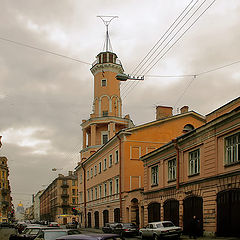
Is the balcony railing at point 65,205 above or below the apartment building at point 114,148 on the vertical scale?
below

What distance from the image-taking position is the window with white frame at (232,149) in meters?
21.7

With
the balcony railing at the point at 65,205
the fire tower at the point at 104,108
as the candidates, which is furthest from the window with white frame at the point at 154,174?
the balcony railing at the point at 65,205

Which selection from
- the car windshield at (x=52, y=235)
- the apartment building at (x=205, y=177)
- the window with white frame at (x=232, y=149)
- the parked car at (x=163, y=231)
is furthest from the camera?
the parked car at (x=163, y=231)

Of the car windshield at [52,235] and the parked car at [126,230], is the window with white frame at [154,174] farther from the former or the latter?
the car windshield at [52,235]

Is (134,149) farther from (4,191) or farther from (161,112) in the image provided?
(4,191)

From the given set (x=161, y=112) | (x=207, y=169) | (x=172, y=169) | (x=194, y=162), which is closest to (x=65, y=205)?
(x=161, y=112)

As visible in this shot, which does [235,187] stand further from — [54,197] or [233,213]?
[54,197]

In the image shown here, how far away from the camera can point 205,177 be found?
2477cm

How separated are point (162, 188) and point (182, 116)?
1318 cm

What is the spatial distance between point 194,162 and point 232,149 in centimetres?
489

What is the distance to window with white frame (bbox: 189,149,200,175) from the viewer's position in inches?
1038

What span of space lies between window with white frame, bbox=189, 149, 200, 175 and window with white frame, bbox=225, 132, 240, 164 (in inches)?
145

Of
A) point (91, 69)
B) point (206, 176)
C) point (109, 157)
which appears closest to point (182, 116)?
point (109, 157)

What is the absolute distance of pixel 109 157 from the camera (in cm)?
4753
